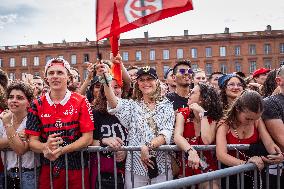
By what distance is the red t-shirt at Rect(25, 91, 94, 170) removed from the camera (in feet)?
12.5

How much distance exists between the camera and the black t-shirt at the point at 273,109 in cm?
382

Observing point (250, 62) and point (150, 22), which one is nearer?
point (150, 22)

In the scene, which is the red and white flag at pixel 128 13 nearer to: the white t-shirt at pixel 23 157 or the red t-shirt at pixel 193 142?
the red t-shirt at pixel 193 142

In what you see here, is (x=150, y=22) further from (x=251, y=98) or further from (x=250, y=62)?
(x=250, y=62)

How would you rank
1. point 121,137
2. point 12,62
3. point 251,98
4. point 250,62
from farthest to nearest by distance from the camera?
point 12,62 → point 250,62 → point 121,137 → point 251,98

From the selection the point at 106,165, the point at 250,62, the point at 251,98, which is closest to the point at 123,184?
the point at 106,165

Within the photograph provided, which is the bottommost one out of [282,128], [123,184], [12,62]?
[123,184]

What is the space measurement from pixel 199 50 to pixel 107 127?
5796 centimetres

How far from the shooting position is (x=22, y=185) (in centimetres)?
398

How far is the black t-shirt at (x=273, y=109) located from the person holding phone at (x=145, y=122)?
2.93 ft

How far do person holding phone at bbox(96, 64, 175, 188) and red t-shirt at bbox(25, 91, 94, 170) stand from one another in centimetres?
29

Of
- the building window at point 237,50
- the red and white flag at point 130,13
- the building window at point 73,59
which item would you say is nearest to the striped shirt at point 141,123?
the red and white flag at point 130,13

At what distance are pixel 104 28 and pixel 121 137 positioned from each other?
1.12m

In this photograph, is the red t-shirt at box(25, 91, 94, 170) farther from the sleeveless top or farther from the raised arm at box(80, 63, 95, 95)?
the sleeveless top
